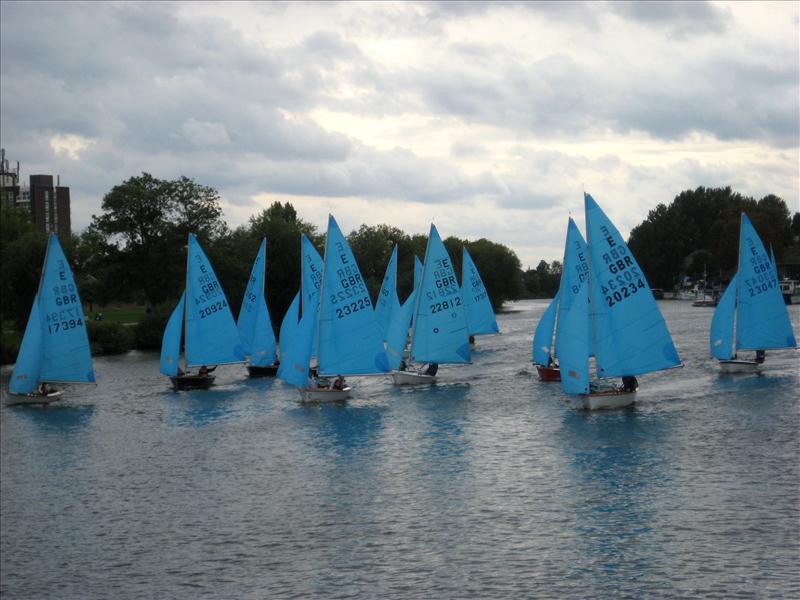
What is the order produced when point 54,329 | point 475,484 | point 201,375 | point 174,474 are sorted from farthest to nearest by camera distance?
point 201,375 → point 54,329 → point 174,474 → point 475,484

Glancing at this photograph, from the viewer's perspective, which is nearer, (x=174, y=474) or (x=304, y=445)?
(x=174, y=474)

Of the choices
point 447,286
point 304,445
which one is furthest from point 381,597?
point 447,286

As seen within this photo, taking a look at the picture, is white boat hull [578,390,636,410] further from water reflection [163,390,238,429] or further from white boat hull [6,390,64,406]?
white boat hull [6,390,64,406]

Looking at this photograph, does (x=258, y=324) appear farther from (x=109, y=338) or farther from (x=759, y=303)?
(x=109, y=338)

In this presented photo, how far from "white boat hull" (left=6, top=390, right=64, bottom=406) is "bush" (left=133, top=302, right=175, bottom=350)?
124ft

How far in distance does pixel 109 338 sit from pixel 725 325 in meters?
56.5

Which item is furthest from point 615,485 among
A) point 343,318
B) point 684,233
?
point 684,233

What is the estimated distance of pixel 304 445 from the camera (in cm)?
4253

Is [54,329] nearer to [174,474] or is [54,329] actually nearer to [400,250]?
[174,474]

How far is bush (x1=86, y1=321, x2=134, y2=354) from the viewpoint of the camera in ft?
304

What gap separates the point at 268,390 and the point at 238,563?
3228 centimetres

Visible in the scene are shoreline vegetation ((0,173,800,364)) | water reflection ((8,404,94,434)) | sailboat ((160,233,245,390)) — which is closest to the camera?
water reflection ((8,404,94,434))

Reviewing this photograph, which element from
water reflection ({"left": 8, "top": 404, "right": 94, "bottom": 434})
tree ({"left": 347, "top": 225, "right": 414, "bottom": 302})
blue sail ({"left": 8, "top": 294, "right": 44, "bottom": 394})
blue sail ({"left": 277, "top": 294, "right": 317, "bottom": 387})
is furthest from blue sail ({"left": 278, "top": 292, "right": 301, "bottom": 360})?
tree ({"left": 347, "top": 225, "right": 414, "bottom": 302})

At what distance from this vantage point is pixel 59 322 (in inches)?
2258
